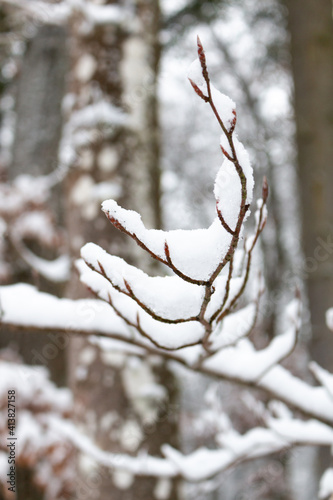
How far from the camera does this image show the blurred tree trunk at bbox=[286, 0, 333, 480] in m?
2.17

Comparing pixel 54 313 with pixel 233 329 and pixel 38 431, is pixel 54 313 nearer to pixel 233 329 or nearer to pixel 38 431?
pixel 233 329

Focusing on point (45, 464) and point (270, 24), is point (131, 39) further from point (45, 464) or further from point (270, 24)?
point (270, 24)

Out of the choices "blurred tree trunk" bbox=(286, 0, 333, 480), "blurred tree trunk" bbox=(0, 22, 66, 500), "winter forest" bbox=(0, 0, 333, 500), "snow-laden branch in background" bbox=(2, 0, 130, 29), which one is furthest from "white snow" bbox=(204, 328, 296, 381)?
"blurred tree trunk" bbox=(0, 22, 66, 500)

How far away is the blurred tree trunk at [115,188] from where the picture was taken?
4.97ft

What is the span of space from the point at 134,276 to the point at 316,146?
198 centimetres

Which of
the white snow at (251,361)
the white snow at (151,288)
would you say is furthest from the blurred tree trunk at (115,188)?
the white snow at (151,288)

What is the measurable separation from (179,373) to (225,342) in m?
1.00

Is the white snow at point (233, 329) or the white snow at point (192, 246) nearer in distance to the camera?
the white snow at point (192, 246)

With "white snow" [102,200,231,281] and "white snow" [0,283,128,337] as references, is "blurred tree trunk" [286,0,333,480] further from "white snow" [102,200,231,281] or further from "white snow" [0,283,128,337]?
"white snow" [102,200,231,281]

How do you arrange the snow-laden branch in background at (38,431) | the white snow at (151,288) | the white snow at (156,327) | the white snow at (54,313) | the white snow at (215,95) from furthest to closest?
the snow-laden branch in background at (38,431)
the white snow at (54,313)
the white snow at (156,327)
the white snow at (151,288)
the white snow at (215,95)

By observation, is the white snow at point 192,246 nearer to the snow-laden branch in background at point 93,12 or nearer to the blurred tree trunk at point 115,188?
the blurred tree trunk at point 115,188

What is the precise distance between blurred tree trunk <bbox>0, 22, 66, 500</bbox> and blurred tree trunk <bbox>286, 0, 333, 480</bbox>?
190cm

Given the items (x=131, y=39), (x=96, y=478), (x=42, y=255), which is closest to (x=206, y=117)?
(x=42, y=255)

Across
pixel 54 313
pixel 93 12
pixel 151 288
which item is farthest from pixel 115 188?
pixel 151 288
